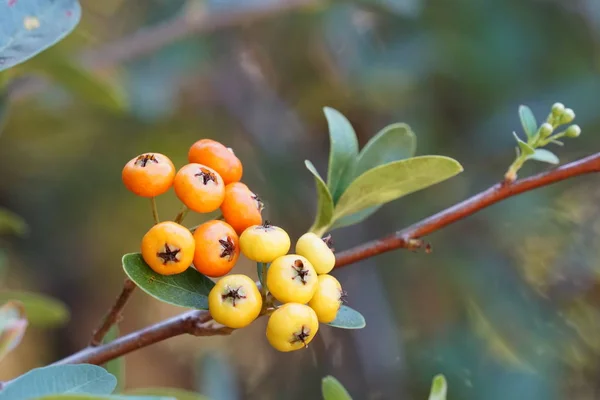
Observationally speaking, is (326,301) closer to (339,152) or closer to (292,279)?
(292,279)

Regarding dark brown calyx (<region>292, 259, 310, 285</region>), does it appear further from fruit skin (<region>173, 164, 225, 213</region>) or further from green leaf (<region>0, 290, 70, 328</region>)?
green leaf (<region>0, 290, 70, 328</region>)

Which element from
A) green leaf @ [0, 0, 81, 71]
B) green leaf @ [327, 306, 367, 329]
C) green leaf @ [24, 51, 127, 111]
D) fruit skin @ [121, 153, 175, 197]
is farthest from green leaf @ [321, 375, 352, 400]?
green leaf @ [24, 51, 127, 111]

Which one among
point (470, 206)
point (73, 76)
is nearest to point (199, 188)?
point (470, 206)

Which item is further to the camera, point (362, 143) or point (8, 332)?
point (362, 143)

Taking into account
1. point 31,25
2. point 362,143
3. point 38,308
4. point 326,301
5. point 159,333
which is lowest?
point 362,143

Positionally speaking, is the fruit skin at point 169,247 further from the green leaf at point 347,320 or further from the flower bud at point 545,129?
the flower bud at point 545,129
